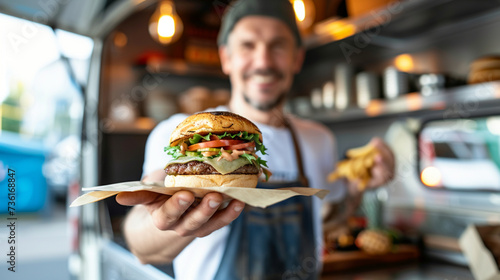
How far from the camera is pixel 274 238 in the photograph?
136cm

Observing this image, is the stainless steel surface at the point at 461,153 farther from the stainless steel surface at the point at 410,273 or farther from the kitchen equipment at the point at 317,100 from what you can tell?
the kitchen equipment at the point at 317,100

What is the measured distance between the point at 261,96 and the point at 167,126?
0.95ft

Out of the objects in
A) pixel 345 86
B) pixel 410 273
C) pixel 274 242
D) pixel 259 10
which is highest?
pixel 345 86

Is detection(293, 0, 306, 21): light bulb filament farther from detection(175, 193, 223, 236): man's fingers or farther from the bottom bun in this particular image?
detection(175, 193, 223, 236): man's fingers

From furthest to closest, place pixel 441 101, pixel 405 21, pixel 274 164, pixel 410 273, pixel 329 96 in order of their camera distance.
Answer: pixel 329 96 → pixel 405 21 → pixel 441 101 → pixel 410 273 → pixel 274 164

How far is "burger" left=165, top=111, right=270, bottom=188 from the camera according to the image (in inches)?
27.3

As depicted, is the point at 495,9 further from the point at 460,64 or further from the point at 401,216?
the point at 401,216

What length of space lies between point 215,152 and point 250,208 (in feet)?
1.93

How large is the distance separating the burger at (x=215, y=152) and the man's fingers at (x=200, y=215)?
0.10m

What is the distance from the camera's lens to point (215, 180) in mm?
766

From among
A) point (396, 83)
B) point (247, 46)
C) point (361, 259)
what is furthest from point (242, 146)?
point (396, 83)

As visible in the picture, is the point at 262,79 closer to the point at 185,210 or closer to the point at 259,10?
the point at 259,10

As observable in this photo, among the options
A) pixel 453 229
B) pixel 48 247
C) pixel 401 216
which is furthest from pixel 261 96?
pixel 48 247

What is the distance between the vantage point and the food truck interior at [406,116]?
223 cm
